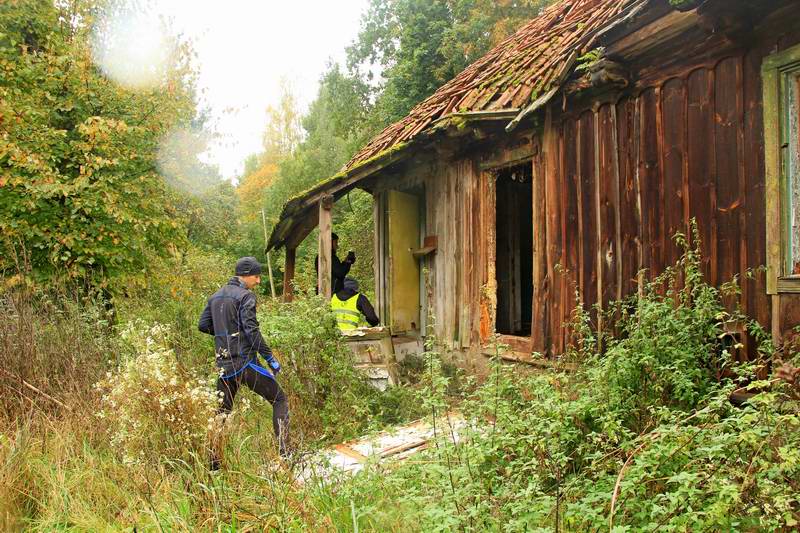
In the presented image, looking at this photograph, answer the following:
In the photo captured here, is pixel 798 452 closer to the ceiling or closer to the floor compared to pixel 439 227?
closer to the floor

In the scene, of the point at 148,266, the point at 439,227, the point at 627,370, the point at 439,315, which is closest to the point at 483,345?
the point at 439,315

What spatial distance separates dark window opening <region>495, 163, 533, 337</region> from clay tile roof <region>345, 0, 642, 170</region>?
1.69 meters

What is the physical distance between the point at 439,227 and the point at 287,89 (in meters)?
33.0

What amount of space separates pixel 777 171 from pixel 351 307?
16.7 ft

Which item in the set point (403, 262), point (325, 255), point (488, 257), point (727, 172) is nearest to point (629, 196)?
point (727, 172)

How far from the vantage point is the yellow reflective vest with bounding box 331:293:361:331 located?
25.0ft

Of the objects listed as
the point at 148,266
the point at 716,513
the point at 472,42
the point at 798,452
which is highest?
the point at 472,42

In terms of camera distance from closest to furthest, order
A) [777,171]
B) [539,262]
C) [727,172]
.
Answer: [777,171] < [727,172] < [539,262]

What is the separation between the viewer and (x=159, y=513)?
336 centimetres

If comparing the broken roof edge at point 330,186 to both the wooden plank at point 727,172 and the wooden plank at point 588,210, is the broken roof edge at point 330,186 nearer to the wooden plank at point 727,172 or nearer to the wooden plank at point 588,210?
the wooden plank at point 588,210

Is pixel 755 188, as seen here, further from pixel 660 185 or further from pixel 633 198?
pixel 633 198

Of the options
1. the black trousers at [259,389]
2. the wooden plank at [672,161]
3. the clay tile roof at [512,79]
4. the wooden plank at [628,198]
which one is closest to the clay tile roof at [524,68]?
the clay tile roof at [512,79]

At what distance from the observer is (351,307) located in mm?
7711

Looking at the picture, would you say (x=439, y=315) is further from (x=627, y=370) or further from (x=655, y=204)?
(x=627, y=370)
